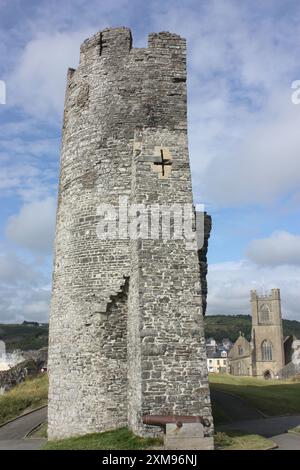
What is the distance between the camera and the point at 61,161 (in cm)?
1875

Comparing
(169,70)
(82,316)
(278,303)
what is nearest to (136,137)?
(169,70)

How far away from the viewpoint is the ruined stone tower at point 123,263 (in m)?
13.8

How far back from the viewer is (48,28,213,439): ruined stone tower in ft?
45.4

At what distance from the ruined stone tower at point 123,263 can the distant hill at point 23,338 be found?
→ 76.5 metres

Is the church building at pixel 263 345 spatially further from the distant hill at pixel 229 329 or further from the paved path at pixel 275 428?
the paved path at pixel 275 428

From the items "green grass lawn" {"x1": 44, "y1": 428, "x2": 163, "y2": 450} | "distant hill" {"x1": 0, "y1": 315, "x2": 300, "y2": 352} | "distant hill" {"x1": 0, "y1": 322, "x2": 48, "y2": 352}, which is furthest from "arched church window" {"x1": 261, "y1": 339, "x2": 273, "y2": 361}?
"green grass lawn" {"x1": 44, "y1": 428, "x2": 163, "y2": 450}

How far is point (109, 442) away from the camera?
520 inches

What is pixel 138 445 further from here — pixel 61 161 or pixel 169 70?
pixel 169 70

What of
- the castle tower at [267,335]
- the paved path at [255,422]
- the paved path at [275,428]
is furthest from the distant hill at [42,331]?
the paved path at [275,428]

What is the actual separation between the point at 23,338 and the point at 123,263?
333ft

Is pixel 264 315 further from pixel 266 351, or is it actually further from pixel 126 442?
pixel 126 442

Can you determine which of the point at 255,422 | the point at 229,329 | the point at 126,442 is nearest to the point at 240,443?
the point at 126,442
